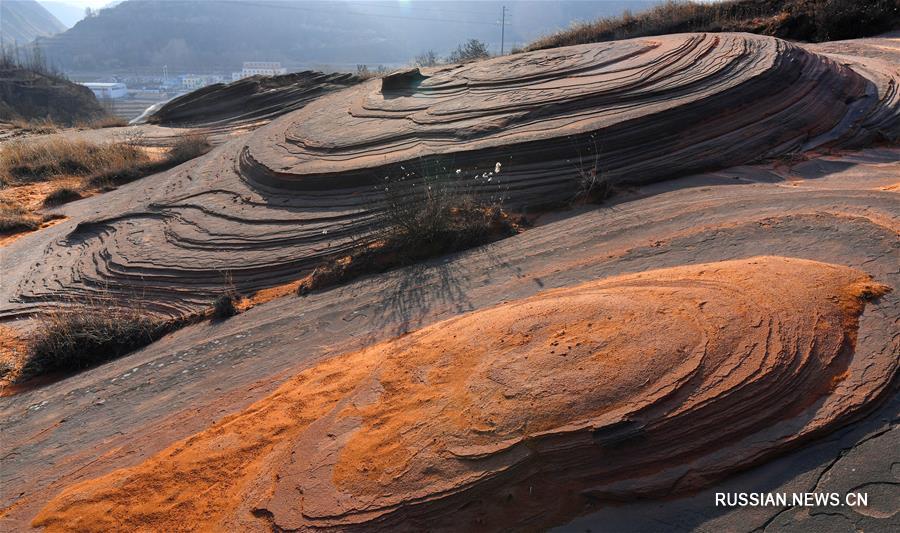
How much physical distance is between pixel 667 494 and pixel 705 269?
6.03 feet

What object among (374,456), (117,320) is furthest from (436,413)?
(117,320)

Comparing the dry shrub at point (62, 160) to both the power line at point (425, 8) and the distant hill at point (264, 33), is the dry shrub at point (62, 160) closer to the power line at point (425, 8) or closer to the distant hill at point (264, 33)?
the distant hill at point (264, 33)

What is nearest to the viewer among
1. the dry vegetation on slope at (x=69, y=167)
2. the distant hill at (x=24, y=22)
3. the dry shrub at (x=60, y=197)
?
the dry shrub at (x=60, y=197)

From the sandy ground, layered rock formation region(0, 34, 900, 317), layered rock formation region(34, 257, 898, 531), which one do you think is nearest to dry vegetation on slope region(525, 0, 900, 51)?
layered rock formation region(0, 34, 900, 317)

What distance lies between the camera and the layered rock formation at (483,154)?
19.1ft

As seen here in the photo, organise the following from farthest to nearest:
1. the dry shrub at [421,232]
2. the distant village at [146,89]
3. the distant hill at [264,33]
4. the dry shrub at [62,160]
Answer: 1. the distant hill at [264,33]
2. the distant village at [146,89]
3. the dry shrub at [62,160]
4. the dry shrub at [421,232]

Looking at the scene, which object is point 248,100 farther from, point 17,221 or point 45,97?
point 45,97

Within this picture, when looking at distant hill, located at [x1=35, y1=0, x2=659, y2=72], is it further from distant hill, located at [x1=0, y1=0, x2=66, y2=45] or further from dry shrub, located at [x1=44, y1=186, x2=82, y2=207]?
dry shrub, located at [x1=44, y1=186, x2=82, y2=207]

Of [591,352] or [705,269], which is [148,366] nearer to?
[591,352]

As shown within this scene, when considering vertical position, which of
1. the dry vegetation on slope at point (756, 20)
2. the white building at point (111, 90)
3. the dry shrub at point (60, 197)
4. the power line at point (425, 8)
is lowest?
the dry shrub at point (60, 197)

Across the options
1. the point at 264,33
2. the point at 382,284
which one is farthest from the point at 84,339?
the point at 264,33

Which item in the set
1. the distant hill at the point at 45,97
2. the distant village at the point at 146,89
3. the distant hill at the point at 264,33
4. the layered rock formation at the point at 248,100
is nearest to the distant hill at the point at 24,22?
the distant hill at the point at 264,33

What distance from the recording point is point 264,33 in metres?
70.6

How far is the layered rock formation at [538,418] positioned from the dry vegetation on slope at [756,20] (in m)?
11.3
